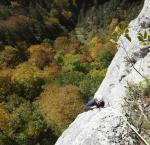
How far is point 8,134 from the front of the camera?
281ft

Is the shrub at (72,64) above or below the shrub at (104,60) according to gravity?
below

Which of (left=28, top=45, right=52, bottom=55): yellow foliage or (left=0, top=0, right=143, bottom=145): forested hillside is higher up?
(left=0, top=0, right=143, bottom=145): forested hillside

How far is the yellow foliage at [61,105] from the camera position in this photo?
8569cm

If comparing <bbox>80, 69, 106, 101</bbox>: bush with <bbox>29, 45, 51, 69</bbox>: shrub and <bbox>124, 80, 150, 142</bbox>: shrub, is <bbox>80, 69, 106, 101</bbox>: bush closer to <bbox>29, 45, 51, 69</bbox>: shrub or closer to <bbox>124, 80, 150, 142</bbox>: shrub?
<bbox>29, 45, 51, 69</bbox>: shrub

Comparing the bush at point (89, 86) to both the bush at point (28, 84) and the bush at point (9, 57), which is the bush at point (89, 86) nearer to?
the bush at point (28, 84)

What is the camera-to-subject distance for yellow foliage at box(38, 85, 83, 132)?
8569 centimetres

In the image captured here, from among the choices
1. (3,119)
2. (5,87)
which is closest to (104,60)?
(5,87)

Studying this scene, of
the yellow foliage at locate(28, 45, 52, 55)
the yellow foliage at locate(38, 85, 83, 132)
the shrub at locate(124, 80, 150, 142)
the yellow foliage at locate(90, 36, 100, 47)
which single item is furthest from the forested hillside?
the shrub at locate(124, 80, 150, 142)

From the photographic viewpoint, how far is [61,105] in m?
93.6

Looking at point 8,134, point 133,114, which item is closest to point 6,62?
point 8,134

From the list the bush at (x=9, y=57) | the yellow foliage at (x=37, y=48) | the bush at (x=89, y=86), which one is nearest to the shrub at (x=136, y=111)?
the bush at (x=89, y=86)

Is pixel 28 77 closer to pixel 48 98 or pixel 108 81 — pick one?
pixel 48 98

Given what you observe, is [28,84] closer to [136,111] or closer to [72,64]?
[72,64]

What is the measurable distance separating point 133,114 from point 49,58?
144m
